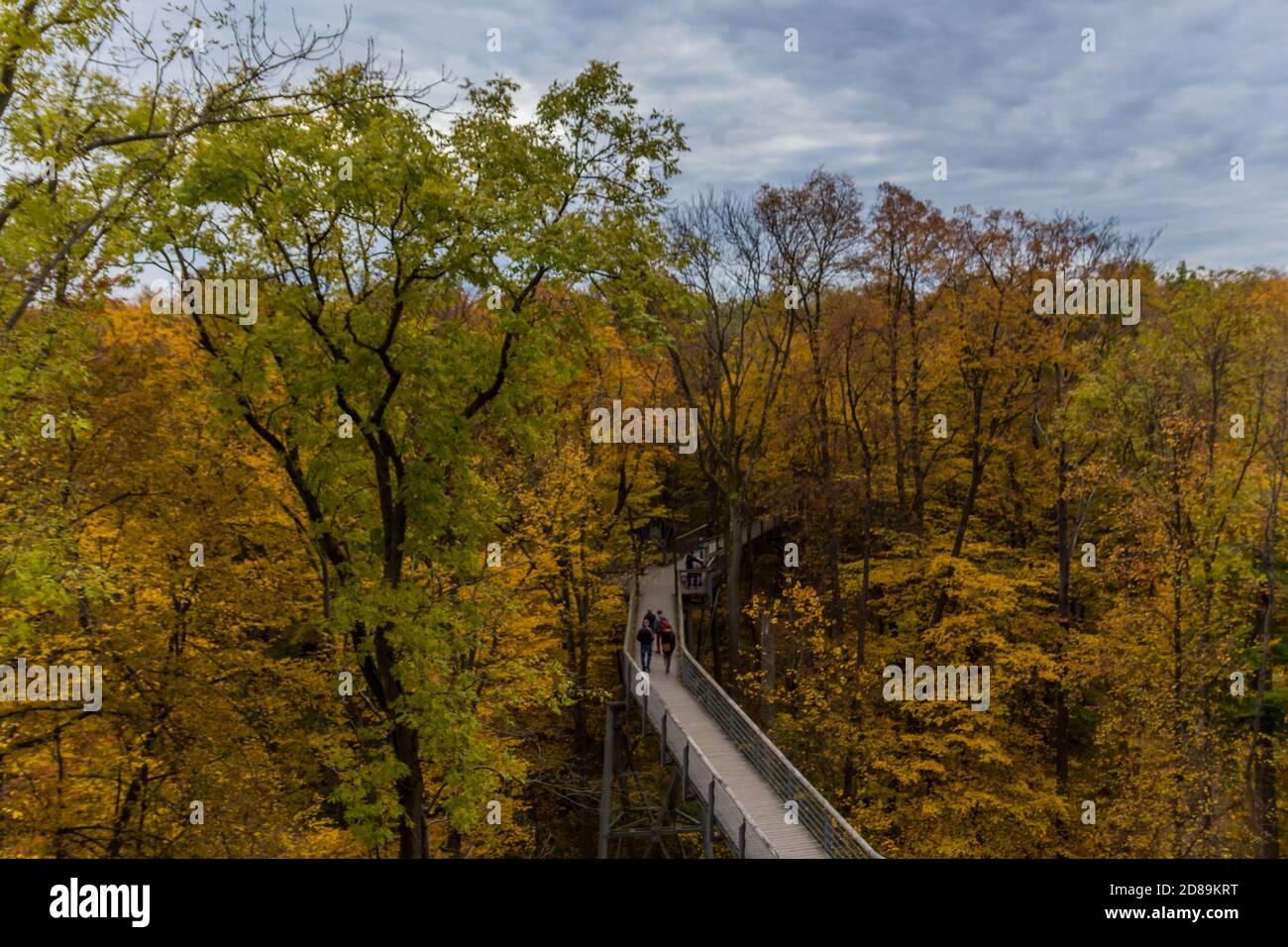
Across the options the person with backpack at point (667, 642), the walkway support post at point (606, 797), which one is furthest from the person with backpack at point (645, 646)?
the walkway support post at point (606, 797)

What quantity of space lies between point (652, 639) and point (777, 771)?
17.8 ft

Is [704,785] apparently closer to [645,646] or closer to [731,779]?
[731,779]

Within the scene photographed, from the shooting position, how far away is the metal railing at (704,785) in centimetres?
1289

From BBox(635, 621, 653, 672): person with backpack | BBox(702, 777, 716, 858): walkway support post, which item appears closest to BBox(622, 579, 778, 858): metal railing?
BBox(702, 777, 716, 858): walkway support post

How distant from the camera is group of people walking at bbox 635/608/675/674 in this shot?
1867cm

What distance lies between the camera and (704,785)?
14.9 metres

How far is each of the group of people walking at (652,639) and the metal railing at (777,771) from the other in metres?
0.36

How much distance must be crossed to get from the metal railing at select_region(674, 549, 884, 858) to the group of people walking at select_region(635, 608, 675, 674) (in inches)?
14.0

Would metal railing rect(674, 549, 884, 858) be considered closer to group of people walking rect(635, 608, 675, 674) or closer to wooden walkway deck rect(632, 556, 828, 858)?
wooden walkway deck rect(632, 556, 828, 858)

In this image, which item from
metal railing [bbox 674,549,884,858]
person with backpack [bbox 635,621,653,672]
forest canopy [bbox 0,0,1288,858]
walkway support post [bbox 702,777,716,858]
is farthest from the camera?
person with backpack [bbox 635,621,653,672]

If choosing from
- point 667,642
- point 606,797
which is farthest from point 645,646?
point 606,797

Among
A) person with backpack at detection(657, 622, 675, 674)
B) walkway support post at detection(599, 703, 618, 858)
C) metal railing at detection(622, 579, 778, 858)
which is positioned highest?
person with backpack at detection(657, 622, 675, 674)
